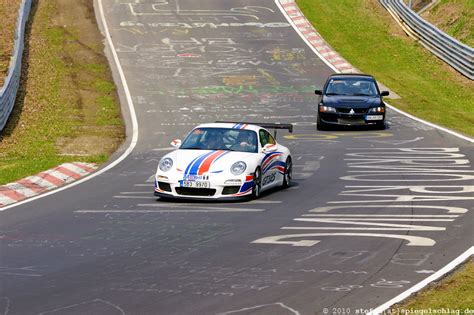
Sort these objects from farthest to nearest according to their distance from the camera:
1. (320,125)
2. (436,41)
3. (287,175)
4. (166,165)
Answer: (436,41)
(320,125)
(287,175)
(166,165)

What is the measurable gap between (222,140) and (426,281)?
8331 mm

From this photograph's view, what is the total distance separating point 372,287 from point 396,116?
73.4 ft

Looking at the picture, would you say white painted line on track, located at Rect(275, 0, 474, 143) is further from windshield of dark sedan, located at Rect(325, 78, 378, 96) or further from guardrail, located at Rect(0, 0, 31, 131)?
guardrail, located at Rect(0, 0, 31, 131)

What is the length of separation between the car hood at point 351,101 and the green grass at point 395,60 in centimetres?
252

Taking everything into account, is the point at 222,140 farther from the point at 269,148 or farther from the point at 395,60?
the point at 395,60

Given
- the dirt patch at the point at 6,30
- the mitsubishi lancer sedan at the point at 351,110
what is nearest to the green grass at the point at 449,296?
the mitsubishi lancer sedan at the point at 351,110

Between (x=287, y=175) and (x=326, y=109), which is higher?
(x=326, y=109)

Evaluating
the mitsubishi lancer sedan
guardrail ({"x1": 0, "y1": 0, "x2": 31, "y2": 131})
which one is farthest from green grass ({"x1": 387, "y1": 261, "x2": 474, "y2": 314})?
the mitsubishi lancer sedan

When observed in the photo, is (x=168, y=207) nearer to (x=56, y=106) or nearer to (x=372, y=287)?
(x=372, y=287)

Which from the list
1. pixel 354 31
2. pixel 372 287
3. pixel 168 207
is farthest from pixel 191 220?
pixel 354 31

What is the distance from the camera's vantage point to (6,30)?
41156 mm

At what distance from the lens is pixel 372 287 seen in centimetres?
1025

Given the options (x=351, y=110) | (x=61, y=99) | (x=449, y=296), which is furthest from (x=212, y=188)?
(x=61, y=99)

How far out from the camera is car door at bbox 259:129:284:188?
1805 cm
